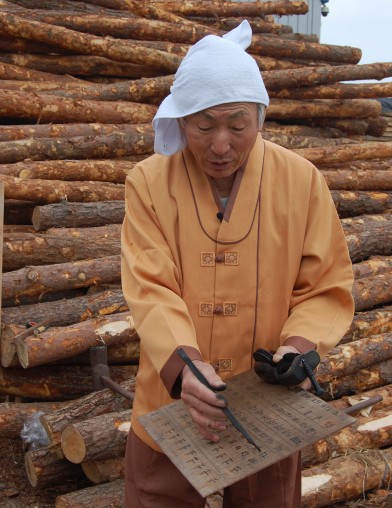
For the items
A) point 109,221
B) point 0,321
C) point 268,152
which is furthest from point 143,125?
point 268,152

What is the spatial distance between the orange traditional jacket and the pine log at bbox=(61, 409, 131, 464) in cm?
166

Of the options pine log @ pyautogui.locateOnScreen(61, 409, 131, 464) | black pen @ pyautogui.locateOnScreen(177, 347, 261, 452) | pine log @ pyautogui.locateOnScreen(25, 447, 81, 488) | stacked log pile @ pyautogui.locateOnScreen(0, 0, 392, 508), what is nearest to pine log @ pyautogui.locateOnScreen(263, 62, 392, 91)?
stacked log pile @ pyautogui.locateOnScreen(0, 0, 392, 508)

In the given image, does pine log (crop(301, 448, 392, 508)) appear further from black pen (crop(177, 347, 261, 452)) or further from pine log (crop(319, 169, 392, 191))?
pine log (crop(319, 169, 392, 191))

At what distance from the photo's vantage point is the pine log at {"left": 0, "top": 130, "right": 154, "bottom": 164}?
6.40 metres

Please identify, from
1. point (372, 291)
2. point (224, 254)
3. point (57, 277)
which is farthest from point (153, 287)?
point (372, 291)

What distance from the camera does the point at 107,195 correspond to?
20.6ft

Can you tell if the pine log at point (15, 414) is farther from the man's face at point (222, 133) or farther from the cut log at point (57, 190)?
the man's face at point (222, 133)

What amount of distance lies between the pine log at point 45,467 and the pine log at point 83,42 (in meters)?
4.90

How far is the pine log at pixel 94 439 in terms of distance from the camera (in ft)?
13.4

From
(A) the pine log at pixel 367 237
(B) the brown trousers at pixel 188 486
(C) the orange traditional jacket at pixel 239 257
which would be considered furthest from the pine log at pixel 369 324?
(C) the orange traditional jacket at pixel 239 257

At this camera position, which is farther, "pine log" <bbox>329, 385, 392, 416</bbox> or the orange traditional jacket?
"pine log" <bbox>329, 385, 392, 416</bbox>

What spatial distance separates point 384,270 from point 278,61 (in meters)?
4.04

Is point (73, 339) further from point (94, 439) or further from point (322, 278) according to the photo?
point (322, 278)

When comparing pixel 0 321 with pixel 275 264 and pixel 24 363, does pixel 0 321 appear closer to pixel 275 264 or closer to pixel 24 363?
pixel 24 363
